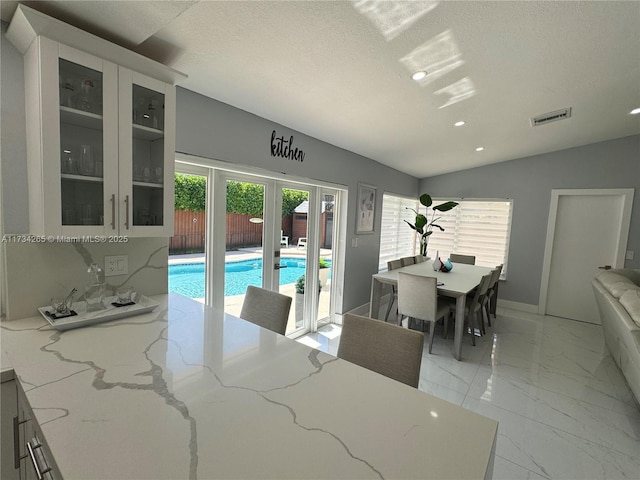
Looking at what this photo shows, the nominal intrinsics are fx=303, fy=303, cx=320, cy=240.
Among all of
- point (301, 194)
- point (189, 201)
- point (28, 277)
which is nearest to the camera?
point (28, 277)

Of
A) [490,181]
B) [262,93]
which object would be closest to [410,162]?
[490,181]

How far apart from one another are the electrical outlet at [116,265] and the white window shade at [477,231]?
5.32 meters

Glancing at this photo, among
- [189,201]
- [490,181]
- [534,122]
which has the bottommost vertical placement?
[189,201]

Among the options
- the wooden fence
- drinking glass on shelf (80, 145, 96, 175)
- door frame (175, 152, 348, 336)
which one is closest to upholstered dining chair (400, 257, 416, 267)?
door frame (175, 152, 348, 336)

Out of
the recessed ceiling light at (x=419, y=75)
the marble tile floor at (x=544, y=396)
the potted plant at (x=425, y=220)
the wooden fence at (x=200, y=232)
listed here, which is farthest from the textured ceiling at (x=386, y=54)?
the marble tile floor at (x=544, y=396)

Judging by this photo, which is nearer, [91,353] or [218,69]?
[91,353]

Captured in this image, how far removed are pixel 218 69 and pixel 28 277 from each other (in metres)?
1.53

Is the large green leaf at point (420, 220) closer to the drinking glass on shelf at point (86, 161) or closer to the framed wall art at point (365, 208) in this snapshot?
the framed wall art at point (365, 208)

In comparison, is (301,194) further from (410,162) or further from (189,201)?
(410,162)

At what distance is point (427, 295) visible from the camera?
3.17m

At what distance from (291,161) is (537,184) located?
4218mm

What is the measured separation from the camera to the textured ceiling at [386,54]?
4.74 feet

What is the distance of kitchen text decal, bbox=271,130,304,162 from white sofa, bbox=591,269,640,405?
297 centimetres

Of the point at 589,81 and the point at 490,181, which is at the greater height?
the point at 589,81
